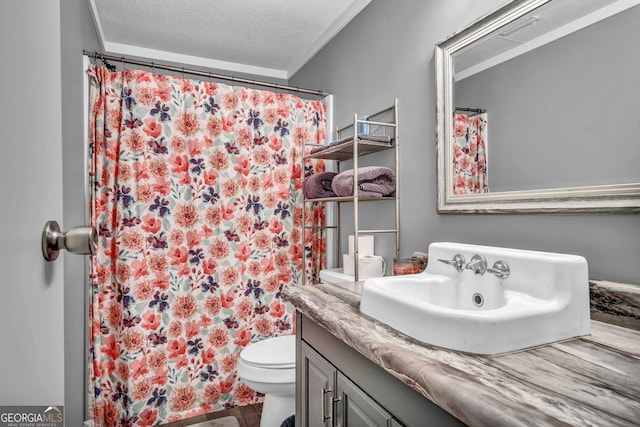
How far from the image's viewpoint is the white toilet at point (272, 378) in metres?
1.66

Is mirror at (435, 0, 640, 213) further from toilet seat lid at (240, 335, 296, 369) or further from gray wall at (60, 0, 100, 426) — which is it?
gray wall at (60, 0, 100, 426)

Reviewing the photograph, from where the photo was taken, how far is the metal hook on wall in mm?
560

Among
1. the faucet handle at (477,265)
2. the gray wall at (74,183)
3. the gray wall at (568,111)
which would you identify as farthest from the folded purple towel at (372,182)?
the gray wall at (74,183)

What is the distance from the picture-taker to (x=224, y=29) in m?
2.34

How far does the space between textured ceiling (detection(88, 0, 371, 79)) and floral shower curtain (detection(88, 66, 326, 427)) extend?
0.45m

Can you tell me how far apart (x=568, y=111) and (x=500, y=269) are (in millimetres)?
489

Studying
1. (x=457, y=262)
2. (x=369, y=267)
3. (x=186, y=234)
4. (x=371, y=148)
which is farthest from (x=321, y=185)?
(x=457, y=262)

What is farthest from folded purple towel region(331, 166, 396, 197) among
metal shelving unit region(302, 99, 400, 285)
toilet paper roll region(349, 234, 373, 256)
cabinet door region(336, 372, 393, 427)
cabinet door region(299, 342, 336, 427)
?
cabinet door region(336, 372, 393, 427)

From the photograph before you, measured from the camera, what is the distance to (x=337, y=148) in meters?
1.85

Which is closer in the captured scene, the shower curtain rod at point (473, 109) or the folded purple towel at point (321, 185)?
the shower curtain rod at point (473, 109)

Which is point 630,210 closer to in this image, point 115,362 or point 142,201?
point 142,201

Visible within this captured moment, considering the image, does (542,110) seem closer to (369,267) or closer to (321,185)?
(369,267)

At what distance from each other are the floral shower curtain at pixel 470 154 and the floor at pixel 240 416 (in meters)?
1.69

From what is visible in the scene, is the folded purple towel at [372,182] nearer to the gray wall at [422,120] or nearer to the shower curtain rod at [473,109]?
the gray wall at [422,120]
